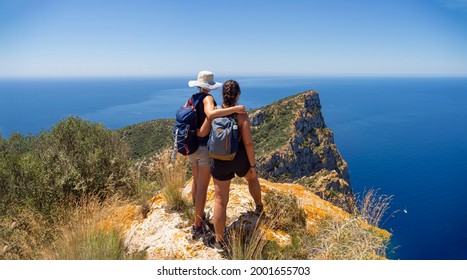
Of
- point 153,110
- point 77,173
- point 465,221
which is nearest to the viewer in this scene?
point 77,173

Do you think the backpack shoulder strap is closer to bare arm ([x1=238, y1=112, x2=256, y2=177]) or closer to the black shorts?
bare arm ([x1=238, y1=112, x2=256, y2=177])

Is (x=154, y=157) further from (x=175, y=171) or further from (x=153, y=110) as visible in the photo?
(x=153, y=110)

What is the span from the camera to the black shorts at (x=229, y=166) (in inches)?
118

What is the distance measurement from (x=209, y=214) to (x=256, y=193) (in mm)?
736

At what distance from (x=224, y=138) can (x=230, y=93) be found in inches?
19.7

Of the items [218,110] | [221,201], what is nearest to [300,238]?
[221,201]

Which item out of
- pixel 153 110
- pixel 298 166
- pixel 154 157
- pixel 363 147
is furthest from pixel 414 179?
pixel 153 110

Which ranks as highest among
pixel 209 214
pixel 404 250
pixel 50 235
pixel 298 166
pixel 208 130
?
pixel 208 130

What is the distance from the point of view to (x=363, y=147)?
106m

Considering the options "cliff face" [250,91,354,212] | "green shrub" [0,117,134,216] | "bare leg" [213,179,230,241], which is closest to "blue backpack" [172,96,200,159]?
"bare leg" [213,179,230,241]

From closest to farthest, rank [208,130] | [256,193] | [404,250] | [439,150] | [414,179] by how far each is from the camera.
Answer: [208,130] → [256,193] → [404,250] → [414,179] → [439,150]

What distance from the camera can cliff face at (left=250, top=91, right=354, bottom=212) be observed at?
40.1 m

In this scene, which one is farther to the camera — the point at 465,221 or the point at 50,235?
the point at 465,221

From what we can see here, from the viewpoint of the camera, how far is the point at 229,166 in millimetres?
3014
